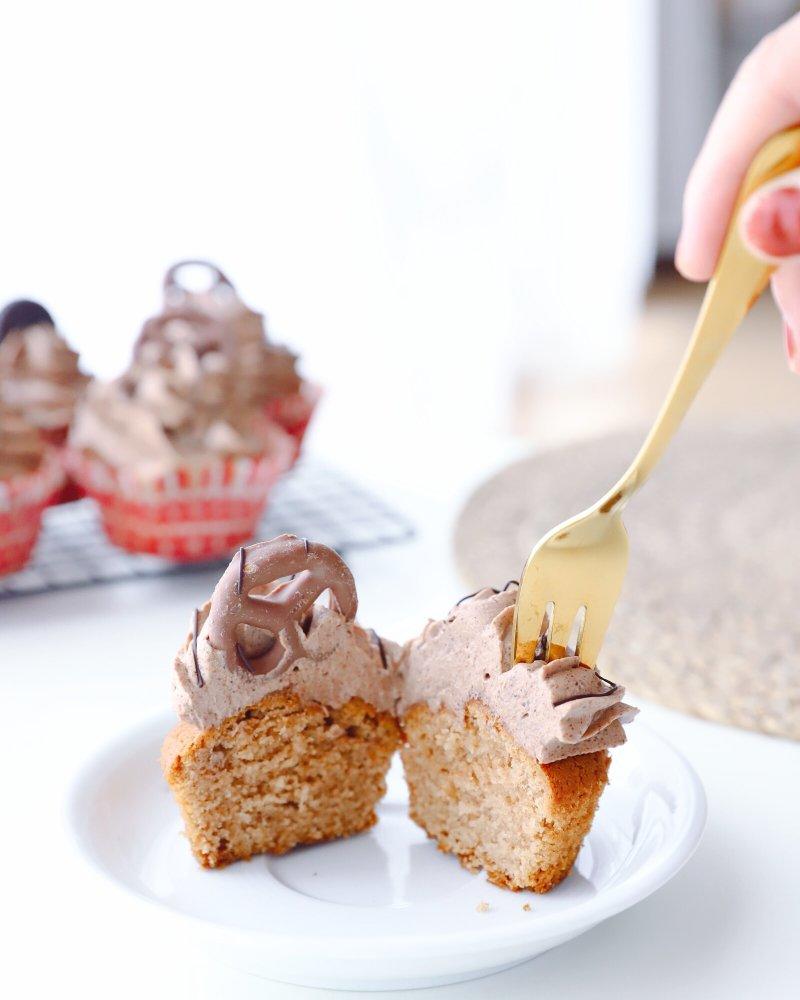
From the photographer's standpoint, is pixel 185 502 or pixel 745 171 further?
pixel 185 502

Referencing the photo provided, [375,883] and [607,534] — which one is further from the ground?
[607,534]

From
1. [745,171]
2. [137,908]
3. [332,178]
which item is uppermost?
[745,171]

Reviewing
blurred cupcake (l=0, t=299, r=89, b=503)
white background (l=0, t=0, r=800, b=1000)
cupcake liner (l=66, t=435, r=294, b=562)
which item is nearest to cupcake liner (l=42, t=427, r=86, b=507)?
blurred cupcake (l=0, t=299, r=89, b=503)

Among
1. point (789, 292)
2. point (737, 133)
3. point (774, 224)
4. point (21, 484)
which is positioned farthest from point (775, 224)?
point (21, 484)

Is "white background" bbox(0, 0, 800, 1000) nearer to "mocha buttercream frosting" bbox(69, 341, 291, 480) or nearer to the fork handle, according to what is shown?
"mocha buttercream frosting" bbox(69, 341, 291, 480)

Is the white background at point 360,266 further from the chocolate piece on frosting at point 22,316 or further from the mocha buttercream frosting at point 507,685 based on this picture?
the chocolate piece on frosting at point 22,316

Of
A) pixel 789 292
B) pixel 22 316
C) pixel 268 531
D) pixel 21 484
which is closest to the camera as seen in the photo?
pixel 789 292

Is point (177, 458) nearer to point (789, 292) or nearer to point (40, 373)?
point (40, 373)

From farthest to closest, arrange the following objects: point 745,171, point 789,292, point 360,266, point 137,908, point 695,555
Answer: point 360,266 < point 695,555 < point 789,292 < point 745,171 < point 137,908
